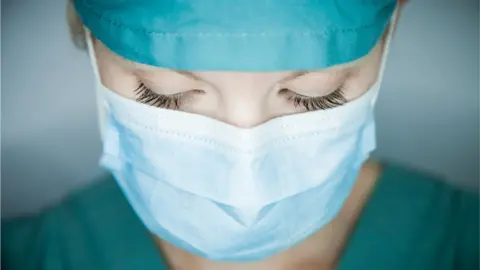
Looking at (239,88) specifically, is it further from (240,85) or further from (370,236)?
(370,236)

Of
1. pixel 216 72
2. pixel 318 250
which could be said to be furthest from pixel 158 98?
pixel 318 250

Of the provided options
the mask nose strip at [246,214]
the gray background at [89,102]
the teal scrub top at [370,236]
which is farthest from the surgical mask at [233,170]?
the gray background at [89,102]

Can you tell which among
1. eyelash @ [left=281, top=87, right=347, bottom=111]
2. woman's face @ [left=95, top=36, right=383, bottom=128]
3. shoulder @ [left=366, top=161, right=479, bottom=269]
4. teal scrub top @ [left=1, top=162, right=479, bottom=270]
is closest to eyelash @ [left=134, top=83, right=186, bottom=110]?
woman's face @ [left=95, top=36, right=383, bottom=128]

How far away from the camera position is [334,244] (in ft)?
3.32

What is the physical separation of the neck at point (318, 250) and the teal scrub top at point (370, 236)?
0.04m

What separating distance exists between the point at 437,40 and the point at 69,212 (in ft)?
2.65

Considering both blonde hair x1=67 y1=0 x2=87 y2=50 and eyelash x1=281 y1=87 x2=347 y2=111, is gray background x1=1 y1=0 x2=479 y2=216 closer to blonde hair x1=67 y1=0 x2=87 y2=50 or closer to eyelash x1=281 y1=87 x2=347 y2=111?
blonde hair x1=67 y1=0 x2=87 y2=50

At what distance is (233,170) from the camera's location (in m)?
0.75

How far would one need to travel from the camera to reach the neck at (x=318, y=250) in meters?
1.00

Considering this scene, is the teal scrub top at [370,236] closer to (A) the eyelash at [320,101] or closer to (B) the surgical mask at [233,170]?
(B) the surgical mask at [233,170]

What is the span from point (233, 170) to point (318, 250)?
Result: 339mm

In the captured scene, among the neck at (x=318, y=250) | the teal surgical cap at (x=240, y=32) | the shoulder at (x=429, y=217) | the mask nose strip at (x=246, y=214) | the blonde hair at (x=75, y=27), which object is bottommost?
the neck at (x=318, y=250)

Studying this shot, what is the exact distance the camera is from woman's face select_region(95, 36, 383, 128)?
70cm

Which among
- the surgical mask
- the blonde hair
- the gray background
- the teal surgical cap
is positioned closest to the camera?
the teal surgical cap
